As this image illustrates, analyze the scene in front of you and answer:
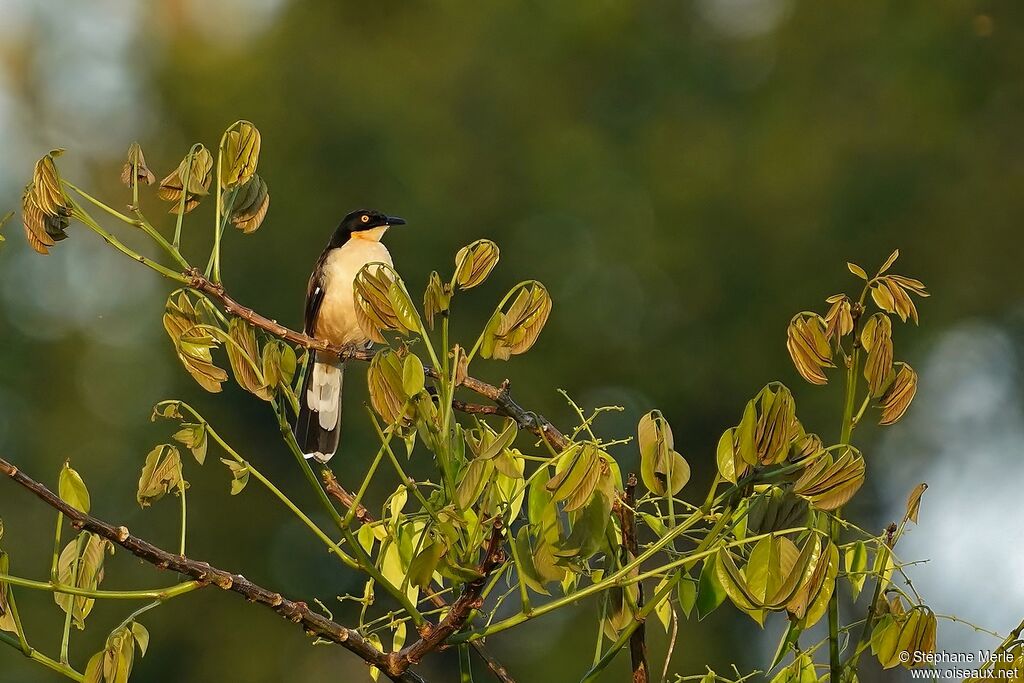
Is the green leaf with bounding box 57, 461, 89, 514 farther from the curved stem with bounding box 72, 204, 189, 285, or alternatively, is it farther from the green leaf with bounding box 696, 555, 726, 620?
the green leaf with bounding box 696, 555, 726, 620

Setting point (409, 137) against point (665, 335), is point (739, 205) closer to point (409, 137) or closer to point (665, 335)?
point (665, 335)

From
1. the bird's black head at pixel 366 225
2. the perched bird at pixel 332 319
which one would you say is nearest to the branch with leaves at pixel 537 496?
the perched bird at pixel 332 319

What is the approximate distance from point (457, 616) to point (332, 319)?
487cm

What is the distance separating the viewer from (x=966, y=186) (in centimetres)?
1909

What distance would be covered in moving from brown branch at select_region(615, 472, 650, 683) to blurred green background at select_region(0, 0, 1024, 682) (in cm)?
1290

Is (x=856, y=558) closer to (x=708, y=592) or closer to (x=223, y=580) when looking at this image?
(x=708, y=592)

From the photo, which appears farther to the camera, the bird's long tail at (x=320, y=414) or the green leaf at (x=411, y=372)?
the bird's long tail at (x=320, y=414)

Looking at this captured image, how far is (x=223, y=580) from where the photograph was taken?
5.51 feet

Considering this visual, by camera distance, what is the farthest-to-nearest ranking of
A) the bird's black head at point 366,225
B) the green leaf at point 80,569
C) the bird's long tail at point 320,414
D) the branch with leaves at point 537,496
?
1. the bird's black head at point 366,225
2. the bird's long tail at point 320,414
3. the green leaf at point 80,569
4. the branch with leaves at point 537,496

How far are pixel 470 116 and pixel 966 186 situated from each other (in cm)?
721

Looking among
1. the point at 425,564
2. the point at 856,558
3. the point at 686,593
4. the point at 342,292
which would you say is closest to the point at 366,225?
the point at 342,292

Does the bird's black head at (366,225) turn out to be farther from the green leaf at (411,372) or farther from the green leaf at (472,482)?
the green leaf at (472,482)

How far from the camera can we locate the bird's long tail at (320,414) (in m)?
6.25

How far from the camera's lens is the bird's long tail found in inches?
246
